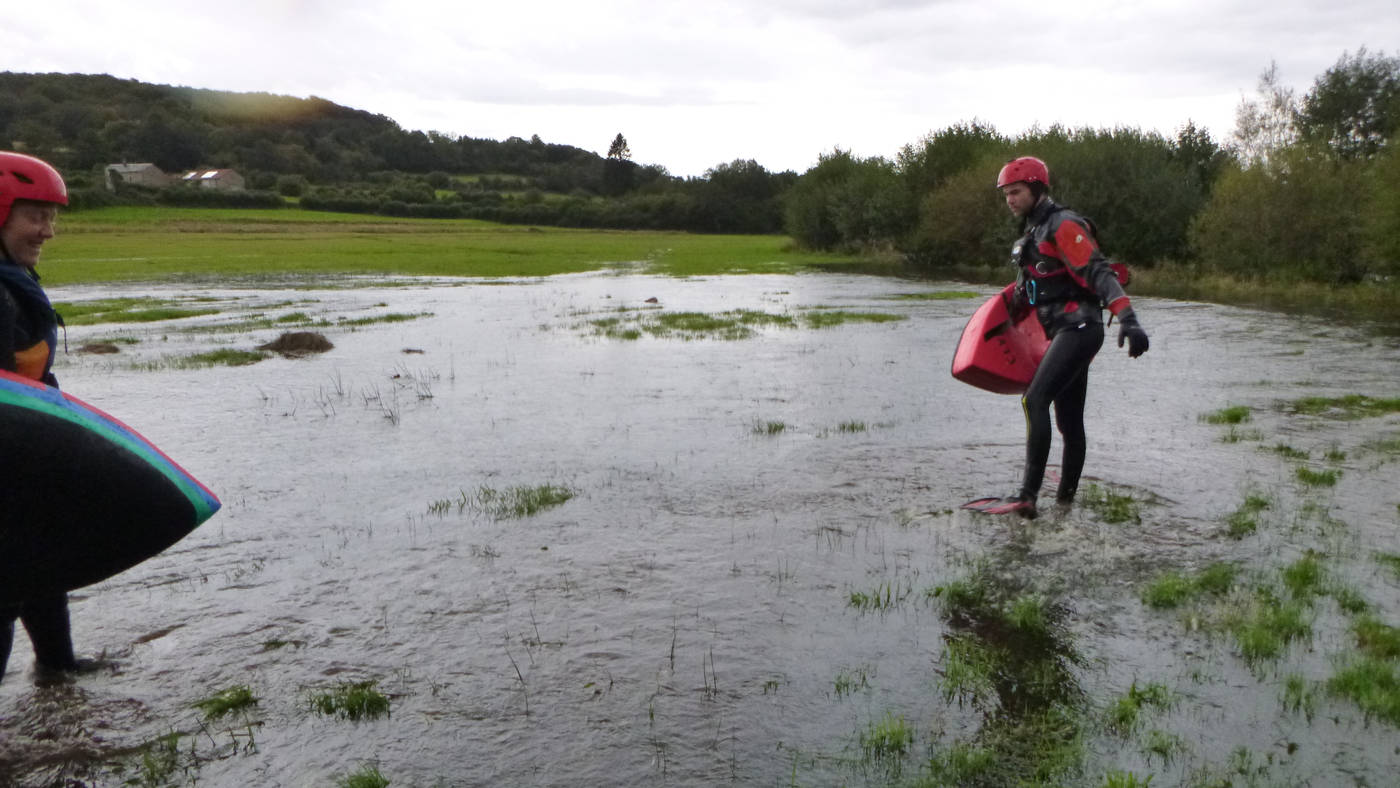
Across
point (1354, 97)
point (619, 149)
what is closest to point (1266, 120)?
point (1354, 97)

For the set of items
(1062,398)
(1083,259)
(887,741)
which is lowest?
(887,741)

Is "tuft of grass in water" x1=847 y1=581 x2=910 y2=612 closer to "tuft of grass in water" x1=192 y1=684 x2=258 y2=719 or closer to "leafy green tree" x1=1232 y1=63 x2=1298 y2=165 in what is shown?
"tuft of grass in water" x1=192 y1=684 x2=258 y2=719

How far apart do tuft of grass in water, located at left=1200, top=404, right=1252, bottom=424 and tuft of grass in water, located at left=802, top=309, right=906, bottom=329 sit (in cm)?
1329

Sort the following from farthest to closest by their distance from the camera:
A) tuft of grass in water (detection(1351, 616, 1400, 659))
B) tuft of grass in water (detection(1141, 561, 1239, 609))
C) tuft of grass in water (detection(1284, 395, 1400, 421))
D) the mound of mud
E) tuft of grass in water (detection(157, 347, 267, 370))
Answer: the mound of mud
tuft of grass in water (detection(157, 347, 267, 370))
tuft of grass in water (detection(1284, 395, 1400, 421))
tuft of grass in water (detection(1141, 561, 1239, 609))
tuft of grass in water (detection(1351, 616, 1400, 659))

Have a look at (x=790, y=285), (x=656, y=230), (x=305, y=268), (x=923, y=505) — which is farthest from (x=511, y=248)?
(x=923, y=505)

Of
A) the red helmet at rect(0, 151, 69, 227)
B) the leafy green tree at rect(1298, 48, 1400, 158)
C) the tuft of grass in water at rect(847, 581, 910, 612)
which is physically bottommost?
the tuft of grass in water at rect(847, 581, 910, 612)

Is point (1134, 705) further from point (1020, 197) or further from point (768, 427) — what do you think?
point (768, 427)

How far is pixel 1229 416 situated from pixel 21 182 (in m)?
12.7

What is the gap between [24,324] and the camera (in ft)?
15.3

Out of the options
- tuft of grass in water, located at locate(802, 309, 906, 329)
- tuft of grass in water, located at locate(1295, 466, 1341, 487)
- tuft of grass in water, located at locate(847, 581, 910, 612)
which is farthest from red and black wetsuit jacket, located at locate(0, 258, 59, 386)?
tuft of grass in water, located at locate(802, 309, 906, 329)

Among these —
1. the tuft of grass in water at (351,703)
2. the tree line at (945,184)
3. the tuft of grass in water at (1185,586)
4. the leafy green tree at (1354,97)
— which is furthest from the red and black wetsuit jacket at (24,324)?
the leafy green tree at (1354,97)

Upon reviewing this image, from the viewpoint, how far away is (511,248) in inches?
3113

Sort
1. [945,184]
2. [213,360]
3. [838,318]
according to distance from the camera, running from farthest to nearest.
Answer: [945,184], [838,318], [213,360]

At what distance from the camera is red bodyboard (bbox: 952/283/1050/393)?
8.77 metres
